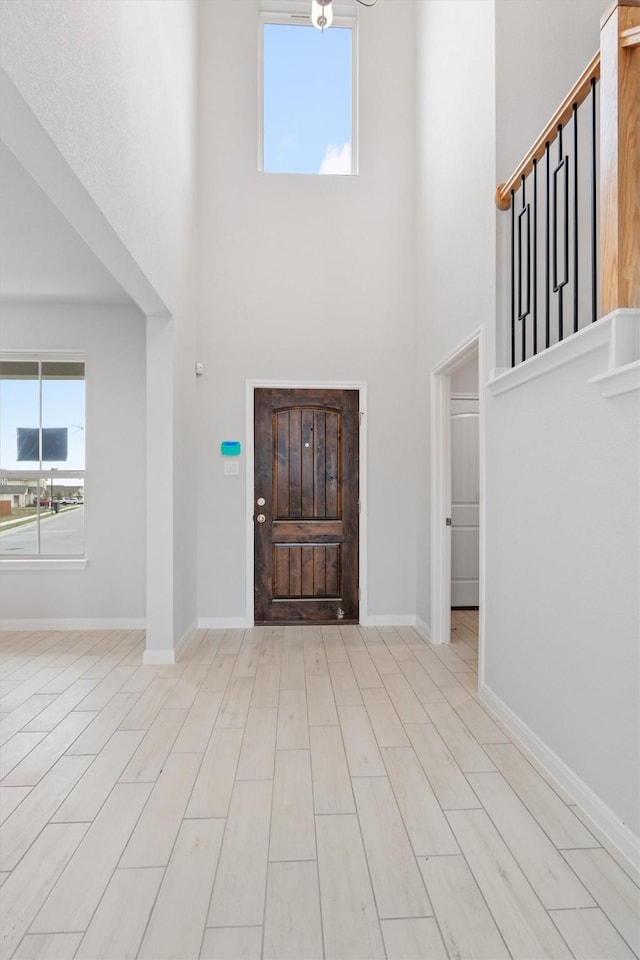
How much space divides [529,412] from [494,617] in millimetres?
1144

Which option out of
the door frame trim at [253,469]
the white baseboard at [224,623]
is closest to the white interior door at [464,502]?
the door frame trim at [253,469]

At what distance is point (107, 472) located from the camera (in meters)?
4.68

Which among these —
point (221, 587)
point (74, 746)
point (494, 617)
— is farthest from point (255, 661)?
point (494, 617)

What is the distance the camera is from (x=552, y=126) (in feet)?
7.94

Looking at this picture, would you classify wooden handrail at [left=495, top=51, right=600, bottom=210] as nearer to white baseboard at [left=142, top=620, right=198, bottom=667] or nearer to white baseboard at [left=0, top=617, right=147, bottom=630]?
white baseboard at [left=142, top=620, right=198, bottom=667]

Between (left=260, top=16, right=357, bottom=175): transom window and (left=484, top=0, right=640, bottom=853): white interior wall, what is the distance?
2203mm

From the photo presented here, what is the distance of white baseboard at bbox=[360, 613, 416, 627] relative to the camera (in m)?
4.86

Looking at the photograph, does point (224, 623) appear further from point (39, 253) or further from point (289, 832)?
point (39, 253)

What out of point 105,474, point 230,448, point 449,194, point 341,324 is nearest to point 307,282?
point 341,324

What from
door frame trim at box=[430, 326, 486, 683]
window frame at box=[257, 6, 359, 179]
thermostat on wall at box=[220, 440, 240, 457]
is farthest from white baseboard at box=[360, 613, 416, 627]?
window frame at box=[257, 6, 359, 179]

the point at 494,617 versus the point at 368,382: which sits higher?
the point at 368,382

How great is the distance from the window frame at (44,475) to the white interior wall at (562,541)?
3336mm

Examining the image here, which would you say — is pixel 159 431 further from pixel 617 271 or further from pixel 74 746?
pixel 617 271

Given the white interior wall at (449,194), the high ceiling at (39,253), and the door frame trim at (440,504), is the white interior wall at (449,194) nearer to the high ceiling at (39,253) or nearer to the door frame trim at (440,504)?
the door frame trim at (440,504)
